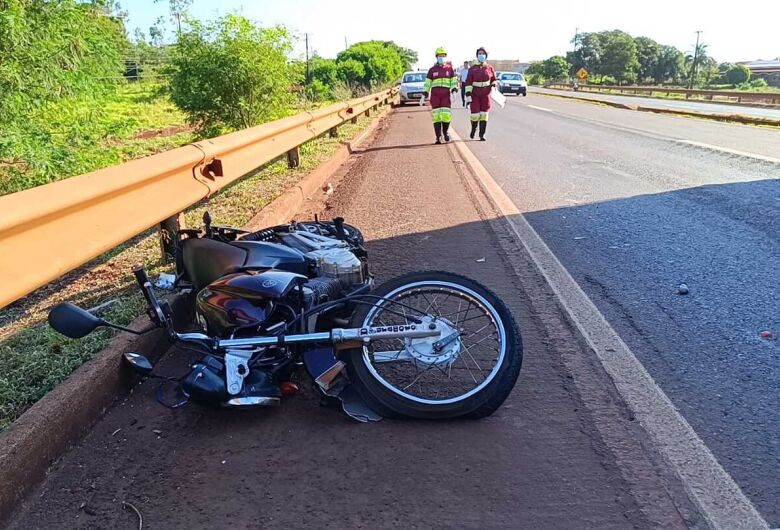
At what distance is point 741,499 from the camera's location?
7.32ft

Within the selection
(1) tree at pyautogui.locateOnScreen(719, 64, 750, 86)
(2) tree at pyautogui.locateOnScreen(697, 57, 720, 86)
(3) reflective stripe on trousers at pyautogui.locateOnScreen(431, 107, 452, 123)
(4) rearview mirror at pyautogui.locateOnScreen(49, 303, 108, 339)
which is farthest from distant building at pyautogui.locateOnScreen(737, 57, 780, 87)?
(4) rearview mirror at pyautogui.locateOnScreen(49, 303, 108, 339)

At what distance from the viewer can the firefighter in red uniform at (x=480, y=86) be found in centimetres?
1373

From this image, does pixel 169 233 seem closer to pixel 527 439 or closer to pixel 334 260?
pixel 334 260

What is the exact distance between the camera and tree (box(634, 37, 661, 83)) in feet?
376

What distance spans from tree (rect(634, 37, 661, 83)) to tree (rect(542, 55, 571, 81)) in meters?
12.7

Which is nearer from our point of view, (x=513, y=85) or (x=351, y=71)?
(x=351, y=71)

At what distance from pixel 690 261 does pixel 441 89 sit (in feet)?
32.0

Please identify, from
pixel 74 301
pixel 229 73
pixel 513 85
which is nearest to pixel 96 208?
pixel 74 301

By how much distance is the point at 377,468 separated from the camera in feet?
8.19

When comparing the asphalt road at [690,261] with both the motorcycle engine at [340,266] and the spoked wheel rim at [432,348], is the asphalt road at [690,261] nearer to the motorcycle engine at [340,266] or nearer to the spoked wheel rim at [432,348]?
the spoked wheel rim at [432,348]

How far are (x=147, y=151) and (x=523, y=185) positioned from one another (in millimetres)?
6739

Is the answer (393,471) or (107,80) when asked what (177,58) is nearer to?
(107,80)

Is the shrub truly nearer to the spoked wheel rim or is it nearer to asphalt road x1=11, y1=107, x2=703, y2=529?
the spoked wheel rim

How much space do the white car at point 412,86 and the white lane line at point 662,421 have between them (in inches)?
1134
